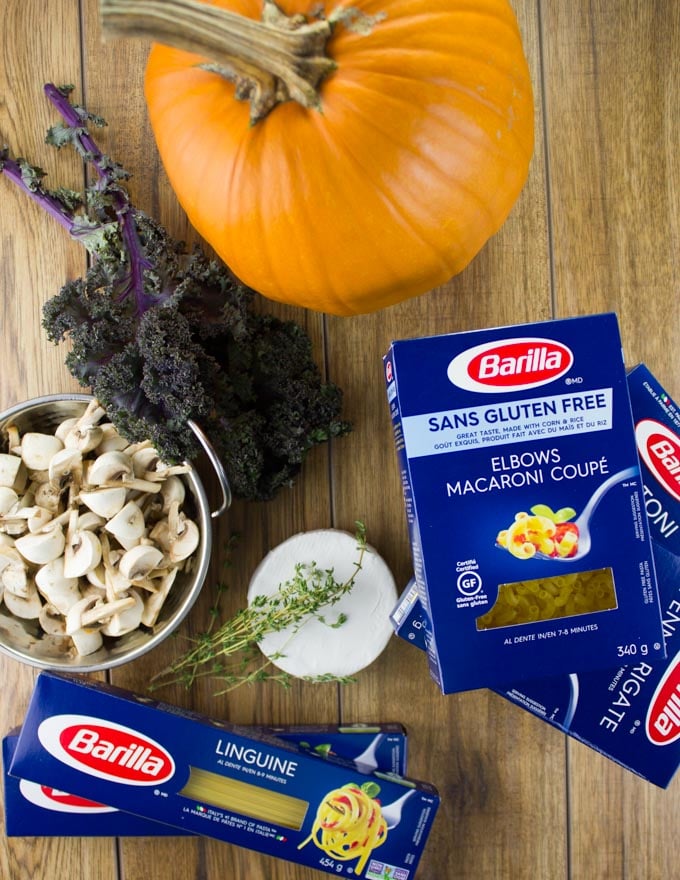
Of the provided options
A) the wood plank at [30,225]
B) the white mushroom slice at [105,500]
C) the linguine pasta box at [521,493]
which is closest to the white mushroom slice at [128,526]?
the white mushroom slice at [105,500]

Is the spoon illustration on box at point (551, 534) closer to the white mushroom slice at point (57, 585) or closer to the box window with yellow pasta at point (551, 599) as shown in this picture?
the box window with yellow pasta at point (551, 599)

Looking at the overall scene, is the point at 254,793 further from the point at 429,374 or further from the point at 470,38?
the point at 470,38

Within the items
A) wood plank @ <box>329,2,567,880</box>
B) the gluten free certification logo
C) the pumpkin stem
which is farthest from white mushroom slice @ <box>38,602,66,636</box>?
the pumpkin stem

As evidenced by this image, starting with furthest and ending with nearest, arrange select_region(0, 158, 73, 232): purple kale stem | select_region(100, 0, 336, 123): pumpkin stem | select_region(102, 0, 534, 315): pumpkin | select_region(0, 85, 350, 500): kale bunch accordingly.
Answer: select_region(0, 158, 73, 232): purple kale stem → select_region(0, 85, 350, 500): kale bunch → select_region(102, 0, 534, 315): pumpkin → select_region(100, 0, 336, 123): pumpkin stem

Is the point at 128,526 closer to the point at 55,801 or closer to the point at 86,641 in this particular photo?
the point at 86,641

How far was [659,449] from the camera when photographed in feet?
2.67

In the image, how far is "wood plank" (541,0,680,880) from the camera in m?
0.96

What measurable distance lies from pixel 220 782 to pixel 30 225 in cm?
71

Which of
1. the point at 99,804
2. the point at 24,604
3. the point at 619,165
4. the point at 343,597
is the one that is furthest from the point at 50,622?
the point at 619,165

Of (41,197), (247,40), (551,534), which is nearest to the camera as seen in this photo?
(247,40)

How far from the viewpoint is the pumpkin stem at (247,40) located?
0.54 m

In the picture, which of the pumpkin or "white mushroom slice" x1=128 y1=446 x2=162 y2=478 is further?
"white mushroom slice" x1=128 y1=446 x2=162 y2=478

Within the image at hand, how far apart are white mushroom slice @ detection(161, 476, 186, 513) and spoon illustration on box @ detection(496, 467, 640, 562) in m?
0.38

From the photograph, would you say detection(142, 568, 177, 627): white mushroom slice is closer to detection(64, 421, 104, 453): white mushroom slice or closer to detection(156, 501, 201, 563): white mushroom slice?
detection(156, 501, 201, 563): white mushroom slice
